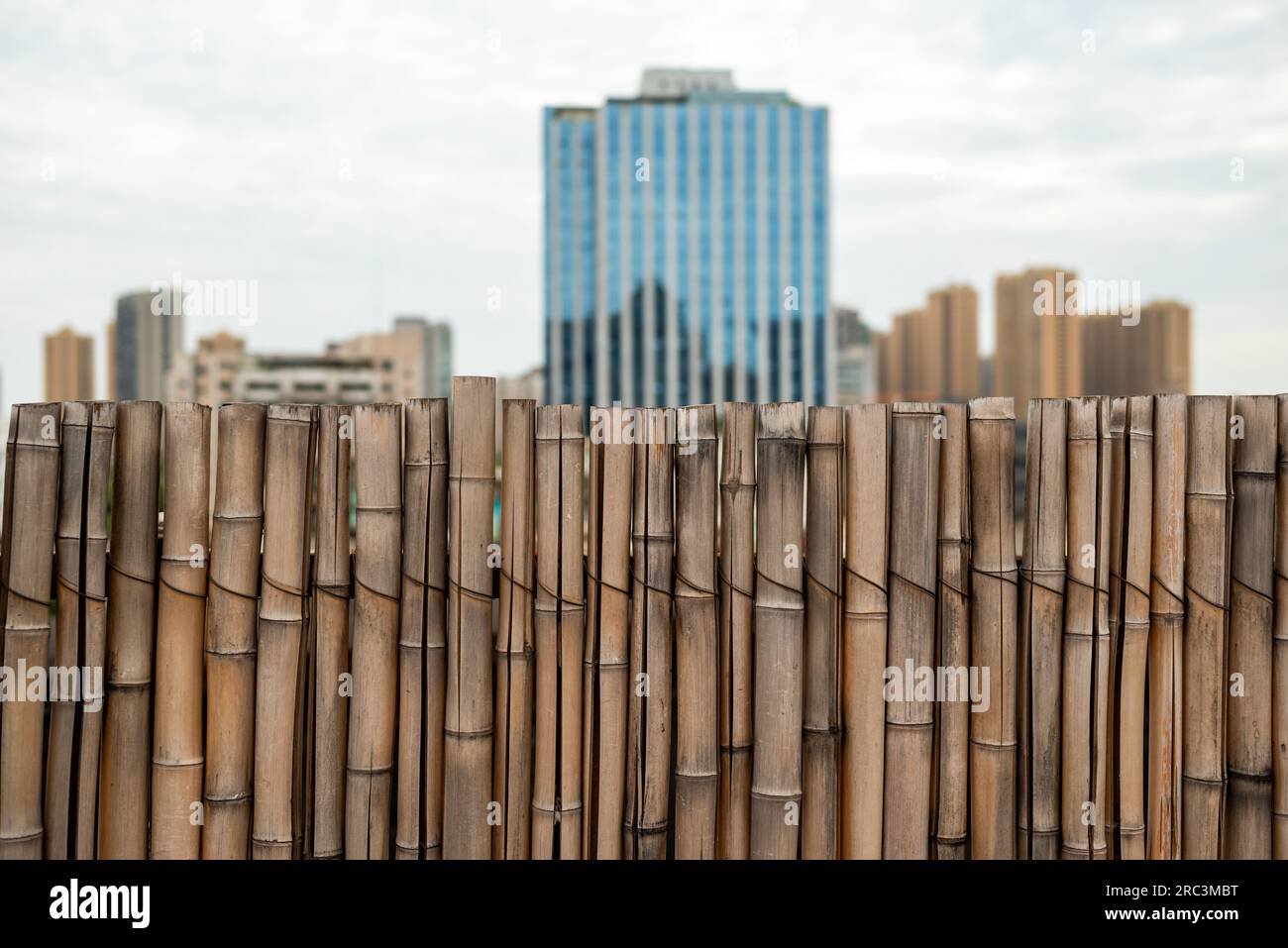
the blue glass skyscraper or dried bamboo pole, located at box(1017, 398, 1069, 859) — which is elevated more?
the blue glass skyscraper

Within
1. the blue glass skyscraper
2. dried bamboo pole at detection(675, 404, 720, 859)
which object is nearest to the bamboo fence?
dried bamboo pole at detection(675, 404, 720, 859)

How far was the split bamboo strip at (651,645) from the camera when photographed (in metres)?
2.26

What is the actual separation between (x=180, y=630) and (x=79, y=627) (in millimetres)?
215

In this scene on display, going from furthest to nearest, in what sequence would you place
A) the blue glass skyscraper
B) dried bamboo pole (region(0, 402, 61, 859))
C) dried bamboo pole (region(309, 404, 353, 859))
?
the blue glass skyscraper, dried bamboo pole (region(309, 404, 353, 859)), dried bamboo pole (region(0, 402, 61, 859))

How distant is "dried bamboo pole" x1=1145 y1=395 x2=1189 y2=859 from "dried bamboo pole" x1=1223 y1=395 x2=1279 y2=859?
154 mm

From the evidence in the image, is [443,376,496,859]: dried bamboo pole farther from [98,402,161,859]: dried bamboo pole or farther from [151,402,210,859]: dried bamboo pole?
[98,402,161,859]: dried bamboo pole

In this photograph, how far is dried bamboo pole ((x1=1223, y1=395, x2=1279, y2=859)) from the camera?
2.29m

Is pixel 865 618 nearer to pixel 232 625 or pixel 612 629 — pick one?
pixel 612 629

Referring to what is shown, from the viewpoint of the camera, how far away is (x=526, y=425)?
224 cm

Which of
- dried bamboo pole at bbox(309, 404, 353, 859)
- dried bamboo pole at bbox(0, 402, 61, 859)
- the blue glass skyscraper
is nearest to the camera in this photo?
dried bamboo pole at bbox(0, 402, 61, 859)

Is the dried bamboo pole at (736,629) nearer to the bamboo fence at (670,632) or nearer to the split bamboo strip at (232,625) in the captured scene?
the bamboo fence at (670,632)

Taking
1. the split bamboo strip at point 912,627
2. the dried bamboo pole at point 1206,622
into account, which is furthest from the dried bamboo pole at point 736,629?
the dried bamboo pole at point 1206,622

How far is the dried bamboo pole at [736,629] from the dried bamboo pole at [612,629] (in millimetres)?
231
